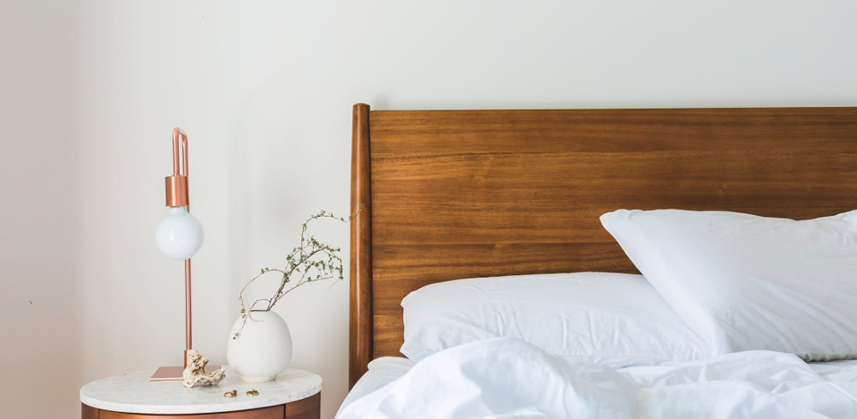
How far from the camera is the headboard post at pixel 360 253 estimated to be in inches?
64.8

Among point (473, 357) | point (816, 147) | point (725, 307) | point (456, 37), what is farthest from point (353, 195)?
point (816, 147)

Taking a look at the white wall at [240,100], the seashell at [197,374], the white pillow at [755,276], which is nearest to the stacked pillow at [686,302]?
the white pillow at [755,276]

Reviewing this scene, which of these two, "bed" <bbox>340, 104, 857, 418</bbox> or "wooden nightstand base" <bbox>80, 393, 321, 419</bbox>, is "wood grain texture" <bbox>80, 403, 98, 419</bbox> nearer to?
"wooden nightstand base" <bbox>80, 393, 321, 419</bbox>

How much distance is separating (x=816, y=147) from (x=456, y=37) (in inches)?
38.8

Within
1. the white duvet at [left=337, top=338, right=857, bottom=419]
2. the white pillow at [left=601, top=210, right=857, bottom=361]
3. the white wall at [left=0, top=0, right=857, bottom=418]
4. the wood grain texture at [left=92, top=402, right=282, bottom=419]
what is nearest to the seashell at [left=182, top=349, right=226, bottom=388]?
the wood grain texture at [left=92, top=402, right=282, bottom=419]

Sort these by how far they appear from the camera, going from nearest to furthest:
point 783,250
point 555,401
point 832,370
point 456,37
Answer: point 555,401 → point 832,370 → point 783,250 → point 456,37

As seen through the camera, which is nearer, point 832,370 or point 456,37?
point 832,370

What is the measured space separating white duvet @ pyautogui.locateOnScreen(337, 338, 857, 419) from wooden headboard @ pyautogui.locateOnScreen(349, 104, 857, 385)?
86 cm

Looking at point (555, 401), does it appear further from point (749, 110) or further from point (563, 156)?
point (749, 110)

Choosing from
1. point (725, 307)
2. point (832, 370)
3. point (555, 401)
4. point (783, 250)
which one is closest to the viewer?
point (555, 401)

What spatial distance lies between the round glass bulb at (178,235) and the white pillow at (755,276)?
916 millimetres

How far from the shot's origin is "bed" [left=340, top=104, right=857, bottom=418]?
65.6 inches

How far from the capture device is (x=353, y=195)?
1.68m

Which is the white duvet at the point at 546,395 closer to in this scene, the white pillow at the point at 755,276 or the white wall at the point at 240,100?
the white pillow at the point at 755,276
